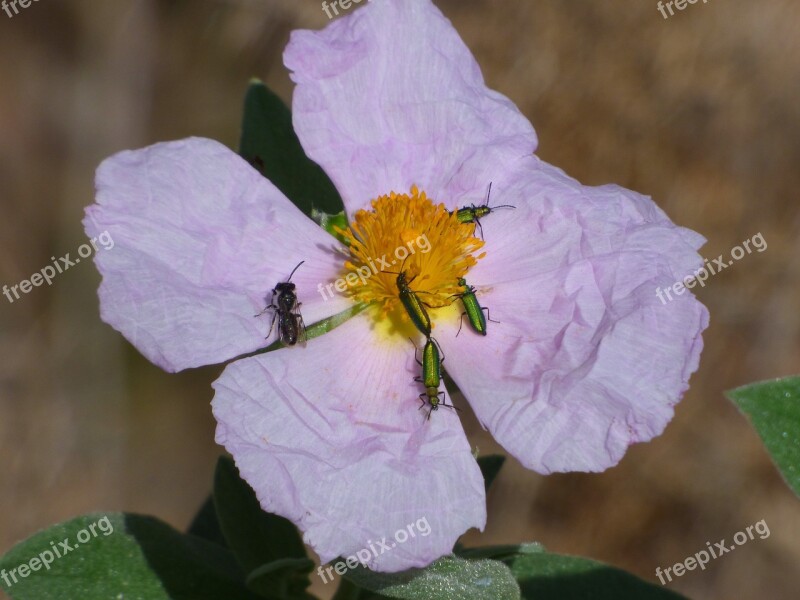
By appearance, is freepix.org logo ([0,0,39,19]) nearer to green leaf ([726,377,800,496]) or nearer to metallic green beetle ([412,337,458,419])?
metallic green beetle ([412,337,458,419])

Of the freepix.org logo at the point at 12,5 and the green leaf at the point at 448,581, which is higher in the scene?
the freepix.org logo at the point at 12,5

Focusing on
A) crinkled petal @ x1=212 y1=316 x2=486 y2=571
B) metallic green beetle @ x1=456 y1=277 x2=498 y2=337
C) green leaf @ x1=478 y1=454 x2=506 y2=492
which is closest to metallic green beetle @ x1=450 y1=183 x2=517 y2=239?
metallic green beetle @ x1=456 y1=277 x2=498 y2=337

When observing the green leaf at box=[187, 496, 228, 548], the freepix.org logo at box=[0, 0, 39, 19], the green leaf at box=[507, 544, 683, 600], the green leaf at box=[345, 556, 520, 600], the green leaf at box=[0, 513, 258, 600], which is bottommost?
the green leaf at box=[507, 544, 683, 600]

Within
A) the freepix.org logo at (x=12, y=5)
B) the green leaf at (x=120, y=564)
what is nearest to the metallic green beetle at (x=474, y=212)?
the green leaf at (x=120, y=564)

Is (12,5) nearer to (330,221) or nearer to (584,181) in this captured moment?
(584,181)

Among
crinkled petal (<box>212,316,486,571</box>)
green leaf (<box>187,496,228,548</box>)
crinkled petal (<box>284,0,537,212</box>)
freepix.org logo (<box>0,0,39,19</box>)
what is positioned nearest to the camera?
crinkled petal (<box>212,316,486,571</box>)

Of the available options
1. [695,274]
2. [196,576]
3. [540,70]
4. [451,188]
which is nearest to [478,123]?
[451,188]

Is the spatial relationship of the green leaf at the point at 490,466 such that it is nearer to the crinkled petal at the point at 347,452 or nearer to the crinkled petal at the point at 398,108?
the crinkled petal at the point at 347,452
